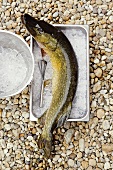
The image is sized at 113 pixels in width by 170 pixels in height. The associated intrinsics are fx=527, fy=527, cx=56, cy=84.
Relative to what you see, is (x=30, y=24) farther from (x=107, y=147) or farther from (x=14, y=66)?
(x=107, y=147)

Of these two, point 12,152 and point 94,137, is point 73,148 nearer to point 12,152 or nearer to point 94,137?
point 94,137

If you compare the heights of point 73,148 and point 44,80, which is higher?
point 44,80

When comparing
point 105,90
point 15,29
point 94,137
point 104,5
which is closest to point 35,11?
point 15,29

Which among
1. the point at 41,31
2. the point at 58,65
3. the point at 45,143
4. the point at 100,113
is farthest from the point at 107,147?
the point at 41,31

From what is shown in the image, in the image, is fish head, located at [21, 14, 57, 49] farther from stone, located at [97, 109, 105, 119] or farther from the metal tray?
stone, located at [97, 109, 105, 119]

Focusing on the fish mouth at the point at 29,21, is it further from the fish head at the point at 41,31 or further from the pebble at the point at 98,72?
the pebble at the point at 98,72

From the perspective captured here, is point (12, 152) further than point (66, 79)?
Yes
